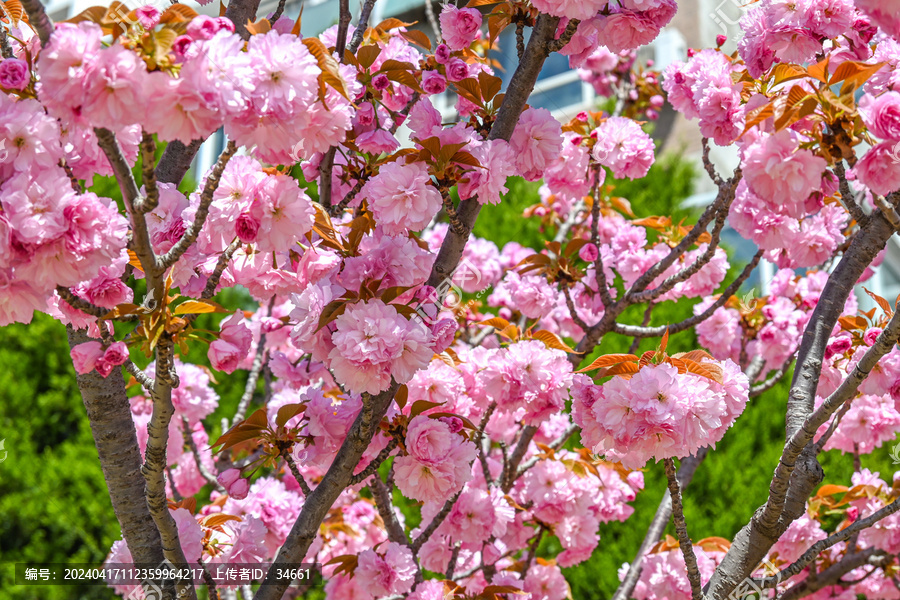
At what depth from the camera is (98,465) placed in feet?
18.9

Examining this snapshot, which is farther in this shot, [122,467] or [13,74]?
[122,467]

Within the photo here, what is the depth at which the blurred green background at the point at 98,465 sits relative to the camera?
13.1 ft

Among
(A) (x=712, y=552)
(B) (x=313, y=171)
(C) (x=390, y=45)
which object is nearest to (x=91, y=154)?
(B) (x=313, y=171)

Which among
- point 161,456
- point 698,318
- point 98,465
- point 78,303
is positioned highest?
point 98,465

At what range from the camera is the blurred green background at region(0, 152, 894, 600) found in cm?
398

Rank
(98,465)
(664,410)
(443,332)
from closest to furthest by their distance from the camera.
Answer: (664,410) < (443,332) < (98,465)

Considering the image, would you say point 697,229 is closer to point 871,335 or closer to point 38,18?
point 871,335

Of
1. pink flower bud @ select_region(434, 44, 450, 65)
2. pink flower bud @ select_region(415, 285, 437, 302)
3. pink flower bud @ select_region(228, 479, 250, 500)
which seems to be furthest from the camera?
pink flower bud @ select_region(434, 44, 450, 65)

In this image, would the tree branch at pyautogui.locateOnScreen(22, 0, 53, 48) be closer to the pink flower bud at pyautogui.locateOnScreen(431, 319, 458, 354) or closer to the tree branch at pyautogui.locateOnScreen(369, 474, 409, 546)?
the pink flower bud at pyautogui.locateOnScreen(431, 319, 458, 354)

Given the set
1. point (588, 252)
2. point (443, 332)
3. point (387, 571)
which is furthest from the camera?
point (588, 252)

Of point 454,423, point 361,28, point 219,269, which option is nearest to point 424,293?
point 454,423

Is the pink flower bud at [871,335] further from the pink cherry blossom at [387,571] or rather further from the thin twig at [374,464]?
the pink cherry blossom at [387,571]

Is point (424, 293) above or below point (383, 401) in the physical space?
above

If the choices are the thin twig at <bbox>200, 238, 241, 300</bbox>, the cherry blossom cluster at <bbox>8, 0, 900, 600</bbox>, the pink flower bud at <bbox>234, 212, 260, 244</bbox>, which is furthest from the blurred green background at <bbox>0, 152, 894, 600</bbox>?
the pink flower bud at <bbox>234, 212, 260, 244</bbox>
